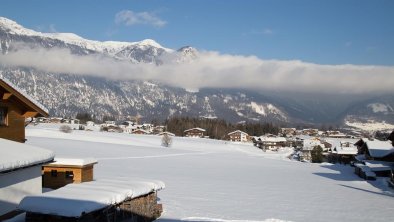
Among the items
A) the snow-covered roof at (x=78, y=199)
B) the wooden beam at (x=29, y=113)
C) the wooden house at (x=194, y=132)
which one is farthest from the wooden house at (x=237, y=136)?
the snow-covered roof at (x=78, y=199)

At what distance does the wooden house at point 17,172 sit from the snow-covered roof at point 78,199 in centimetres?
152

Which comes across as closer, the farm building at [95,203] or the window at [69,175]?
the farm building at [95,203]

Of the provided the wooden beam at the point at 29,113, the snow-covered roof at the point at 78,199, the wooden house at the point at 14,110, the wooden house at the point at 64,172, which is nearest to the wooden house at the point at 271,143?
the wooden house at the point at 64,172

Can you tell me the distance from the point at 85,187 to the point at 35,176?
297 centimetres

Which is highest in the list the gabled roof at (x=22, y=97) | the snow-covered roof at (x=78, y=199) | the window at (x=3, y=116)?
the gabled roof at (x=22, y=97)

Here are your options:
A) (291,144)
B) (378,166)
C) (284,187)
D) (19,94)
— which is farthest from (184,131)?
(19,94)

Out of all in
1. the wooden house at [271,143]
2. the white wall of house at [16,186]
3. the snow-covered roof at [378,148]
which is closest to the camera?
the white wall of house at [16,186]

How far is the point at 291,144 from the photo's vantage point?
7092 inches

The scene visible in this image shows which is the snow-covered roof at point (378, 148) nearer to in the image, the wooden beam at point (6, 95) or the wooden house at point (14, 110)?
the wooden house at point (14, 110)

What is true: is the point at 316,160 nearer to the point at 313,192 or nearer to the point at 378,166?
the point at 378,166

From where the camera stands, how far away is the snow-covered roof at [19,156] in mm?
16266

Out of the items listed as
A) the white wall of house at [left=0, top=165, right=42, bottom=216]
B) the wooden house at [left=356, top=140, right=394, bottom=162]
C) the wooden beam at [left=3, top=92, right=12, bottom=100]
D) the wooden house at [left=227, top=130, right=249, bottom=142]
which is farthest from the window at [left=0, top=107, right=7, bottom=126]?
the wooden house at [left=227, top=130, right=249, bottom=142]

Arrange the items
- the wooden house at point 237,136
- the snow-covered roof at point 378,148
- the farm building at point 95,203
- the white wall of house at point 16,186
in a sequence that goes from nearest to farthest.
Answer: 1. the farm building at point 95,203
2. the white wall of house at point 16,186
3. the snow-covered roof at point 378,148
4. the wooden house at point 237,136

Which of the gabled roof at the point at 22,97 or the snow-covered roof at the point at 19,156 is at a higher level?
the gabled roof at the point at 22,97
